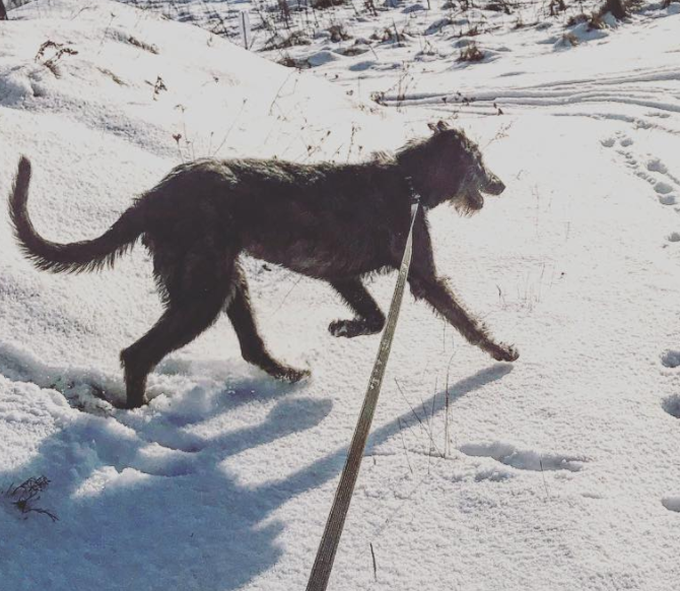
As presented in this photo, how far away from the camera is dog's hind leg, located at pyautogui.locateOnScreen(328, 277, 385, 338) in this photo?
12.3 feet

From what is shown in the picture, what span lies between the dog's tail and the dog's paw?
1777 millimetres

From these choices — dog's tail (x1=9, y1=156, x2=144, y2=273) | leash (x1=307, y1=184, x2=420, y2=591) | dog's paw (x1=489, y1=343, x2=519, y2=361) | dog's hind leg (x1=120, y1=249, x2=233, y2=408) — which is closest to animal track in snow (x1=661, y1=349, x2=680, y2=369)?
dog's paw (x1=489, y1=343, x2=519, y2=361)

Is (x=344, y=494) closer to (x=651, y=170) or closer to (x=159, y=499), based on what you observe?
(x=159, y=499)

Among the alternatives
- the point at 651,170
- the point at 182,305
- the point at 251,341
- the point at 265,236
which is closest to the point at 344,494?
the point at 182,305

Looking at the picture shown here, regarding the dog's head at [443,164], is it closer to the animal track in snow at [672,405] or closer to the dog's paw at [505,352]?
the dog's paw at [505,352]

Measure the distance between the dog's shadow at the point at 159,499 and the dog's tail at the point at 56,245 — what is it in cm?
70

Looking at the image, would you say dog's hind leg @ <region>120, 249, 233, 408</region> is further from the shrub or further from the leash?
the shrub

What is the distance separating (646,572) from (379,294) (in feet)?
8.26

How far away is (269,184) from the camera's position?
3.21 m

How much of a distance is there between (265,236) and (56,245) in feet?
3.00

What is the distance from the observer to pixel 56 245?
3.12 meters

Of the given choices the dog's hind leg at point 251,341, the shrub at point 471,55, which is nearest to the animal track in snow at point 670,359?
the dog's hind leg at point 251,341

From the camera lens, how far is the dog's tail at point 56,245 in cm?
306

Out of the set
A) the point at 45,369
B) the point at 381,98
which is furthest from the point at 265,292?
the point at 381,98
